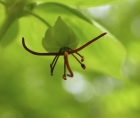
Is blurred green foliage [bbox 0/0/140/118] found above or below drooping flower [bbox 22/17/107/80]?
above

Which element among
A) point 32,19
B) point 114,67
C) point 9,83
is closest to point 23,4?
point 32,19

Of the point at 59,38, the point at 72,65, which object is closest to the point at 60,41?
the point at 59,38

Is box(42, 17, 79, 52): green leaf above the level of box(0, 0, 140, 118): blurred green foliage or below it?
below

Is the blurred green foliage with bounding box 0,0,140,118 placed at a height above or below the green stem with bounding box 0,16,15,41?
above

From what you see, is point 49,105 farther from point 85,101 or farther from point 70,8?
point 70,8

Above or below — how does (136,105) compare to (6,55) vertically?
above

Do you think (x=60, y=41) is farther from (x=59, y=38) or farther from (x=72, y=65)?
(x=72, y=65)
